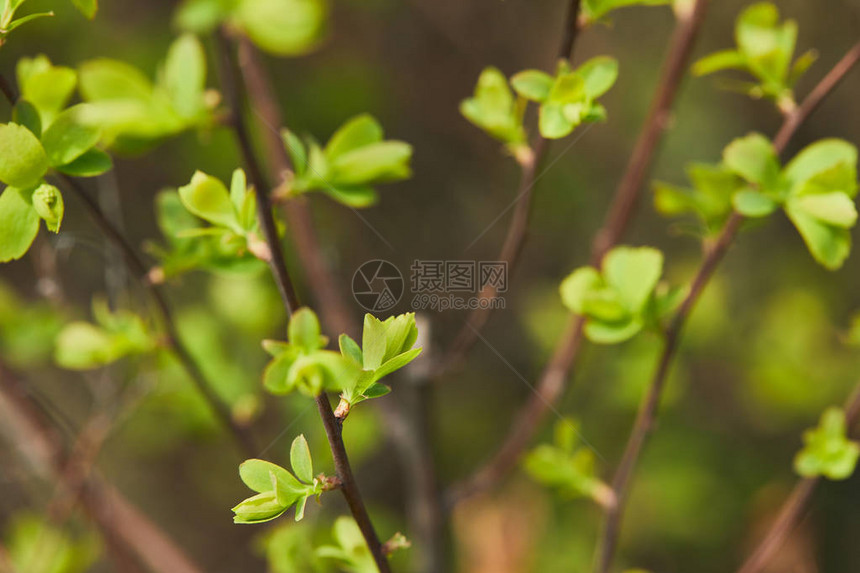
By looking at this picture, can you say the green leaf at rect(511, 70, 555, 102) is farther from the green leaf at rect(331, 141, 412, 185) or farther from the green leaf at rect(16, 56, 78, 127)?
the green leaf at rect(16, 56, 78, 127)

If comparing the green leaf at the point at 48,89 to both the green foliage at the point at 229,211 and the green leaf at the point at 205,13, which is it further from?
the green leaf at the point at 205,13

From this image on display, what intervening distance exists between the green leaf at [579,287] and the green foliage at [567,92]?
0.35ft

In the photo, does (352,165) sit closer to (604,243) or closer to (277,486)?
(277,486)

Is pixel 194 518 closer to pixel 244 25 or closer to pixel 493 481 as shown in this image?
pixel 493 481

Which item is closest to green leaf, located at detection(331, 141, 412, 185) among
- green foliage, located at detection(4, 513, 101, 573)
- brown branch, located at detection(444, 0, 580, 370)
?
brown branch, located at detection(444, 0, 580, 370)

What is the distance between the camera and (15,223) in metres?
0.37

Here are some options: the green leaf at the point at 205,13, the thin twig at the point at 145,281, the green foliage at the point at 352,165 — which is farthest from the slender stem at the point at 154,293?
the green leaf at the point at 205,13

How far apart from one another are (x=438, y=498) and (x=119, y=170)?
89 cm

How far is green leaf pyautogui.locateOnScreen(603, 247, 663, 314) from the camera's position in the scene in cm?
46

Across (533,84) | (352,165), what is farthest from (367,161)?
(533,84)

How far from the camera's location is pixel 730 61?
1.61ft

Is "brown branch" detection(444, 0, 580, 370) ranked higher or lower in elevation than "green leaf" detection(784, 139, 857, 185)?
lower

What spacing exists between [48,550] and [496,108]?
67 centimetres

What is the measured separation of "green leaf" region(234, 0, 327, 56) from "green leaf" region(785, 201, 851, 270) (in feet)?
1.55
